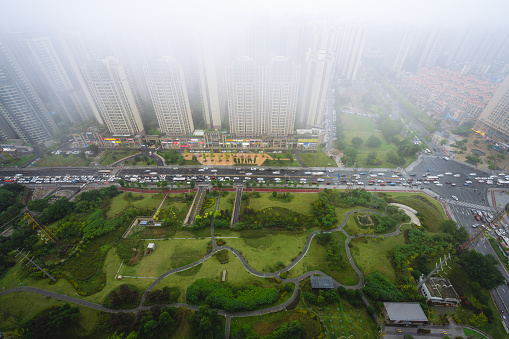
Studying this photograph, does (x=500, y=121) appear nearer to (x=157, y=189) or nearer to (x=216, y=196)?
(x=216, y=196)

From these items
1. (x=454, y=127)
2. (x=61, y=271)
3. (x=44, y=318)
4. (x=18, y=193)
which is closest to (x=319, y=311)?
(x=44, y=318)

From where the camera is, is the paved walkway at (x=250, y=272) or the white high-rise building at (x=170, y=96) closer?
the paved walkway at (x=250, y=272)

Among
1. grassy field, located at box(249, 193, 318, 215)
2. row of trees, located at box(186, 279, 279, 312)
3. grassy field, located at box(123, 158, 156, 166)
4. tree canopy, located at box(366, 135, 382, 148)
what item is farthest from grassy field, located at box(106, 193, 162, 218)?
tree canopy, located at box(366, 135, 382, 148)

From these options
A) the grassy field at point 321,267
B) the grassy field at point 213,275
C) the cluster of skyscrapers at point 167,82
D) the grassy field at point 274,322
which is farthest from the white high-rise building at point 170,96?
the grassy field at point 274,322

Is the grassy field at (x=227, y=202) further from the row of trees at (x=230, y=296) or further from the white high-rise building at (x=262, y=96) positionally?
the white high-rise building at (x=262, y=96)

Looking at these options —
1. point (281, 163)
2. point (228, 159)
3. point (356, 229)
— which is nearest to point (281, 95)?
point (281, 163)
